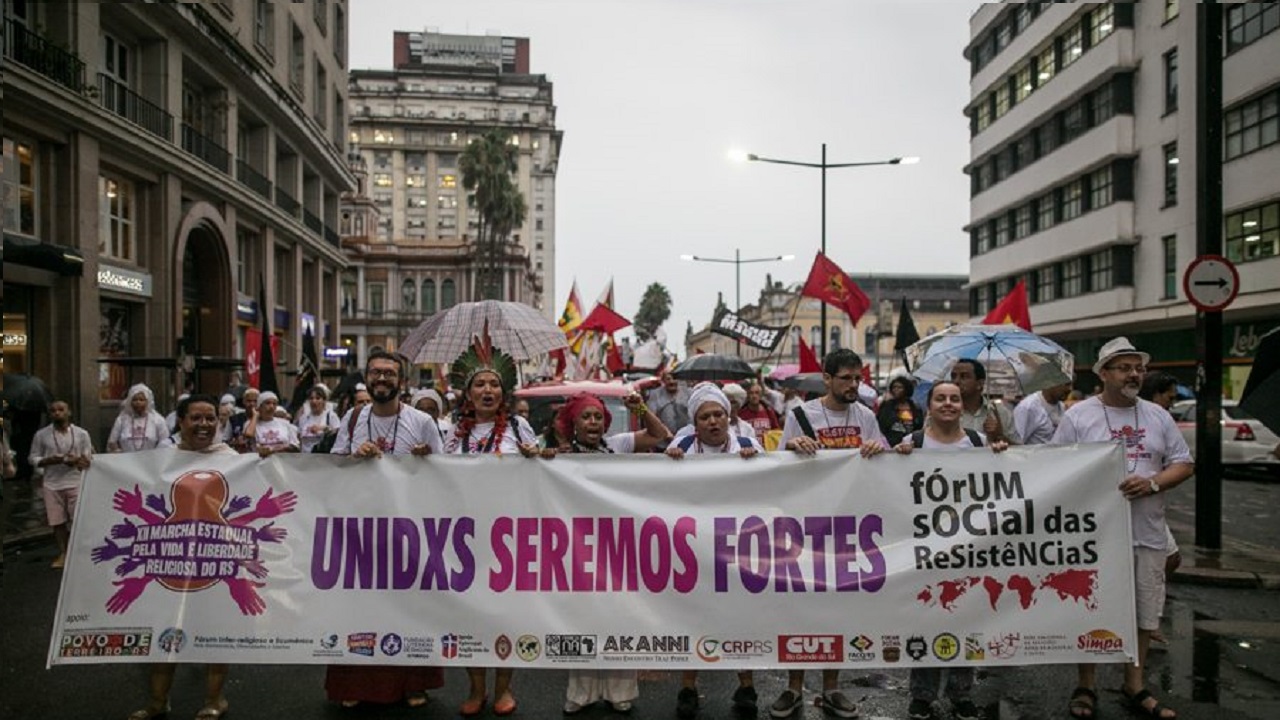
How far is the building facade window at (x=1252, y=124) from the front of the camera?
23.3m

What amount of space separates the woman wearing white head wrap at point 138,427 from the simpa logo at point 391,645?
6.29 m

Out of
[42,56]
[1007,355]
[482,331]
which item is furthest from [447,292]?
[1007,355]

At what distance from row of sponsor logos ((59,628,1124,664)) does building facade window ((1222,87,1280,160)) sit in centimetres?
2471

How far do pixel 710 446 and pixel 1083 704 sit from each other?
7.92 feet

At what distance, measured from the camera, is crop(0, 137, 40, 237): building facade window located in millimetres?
16422

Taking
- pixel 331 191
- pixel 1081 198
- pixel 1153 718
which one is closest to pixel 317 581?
pixel 1153 718

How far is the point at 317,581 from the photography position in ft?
15.7

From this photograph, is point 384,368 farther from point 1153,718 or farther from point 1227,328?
point 1227,328

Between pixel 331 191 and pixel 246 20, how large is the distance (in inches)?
539

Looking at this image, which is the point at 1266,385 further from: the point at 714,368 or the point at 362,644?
the point at 714,368

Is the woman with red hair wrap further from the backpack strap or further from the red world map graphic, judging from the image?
the red world map graphic

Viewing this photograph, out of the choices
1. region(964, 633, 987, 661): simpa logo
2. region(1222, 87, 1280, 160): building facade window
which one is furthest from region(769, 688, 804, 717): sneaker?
region(1222, 87, 1280, 160): building facade window

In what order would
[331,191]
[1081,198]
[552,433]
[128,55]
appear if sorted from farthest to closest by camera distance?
[331,191]
[1081,198]
[128,55]
[552,433]

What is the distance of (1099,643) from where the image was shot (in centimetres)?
471
